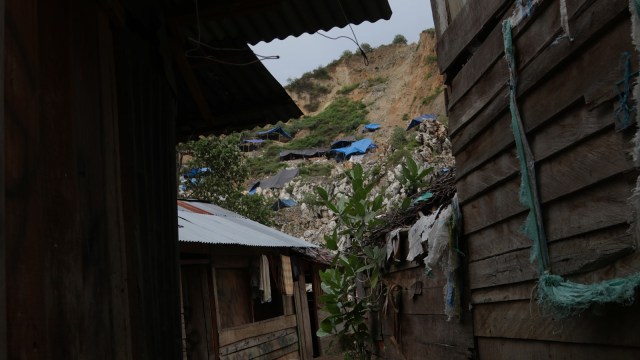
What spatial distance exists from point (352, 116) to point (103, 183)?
171 feet

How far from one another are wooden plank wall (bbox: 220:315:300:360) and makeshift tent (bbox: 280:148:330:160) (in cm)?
3384

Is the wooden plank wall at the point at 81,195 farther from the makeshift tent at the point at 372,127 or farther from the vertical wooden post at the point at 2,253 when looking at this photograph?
the makeshift tent at the point at 372,127

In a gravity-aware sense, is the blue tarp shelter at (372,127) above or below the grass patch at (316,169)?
above

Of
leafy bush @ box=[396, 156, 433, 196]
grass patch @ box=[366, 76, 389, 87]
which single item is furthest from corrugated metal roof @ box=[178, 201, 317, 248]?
grass patch @ box=[366, 76, 389, 87]

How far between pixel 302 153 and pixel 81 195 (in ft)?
148

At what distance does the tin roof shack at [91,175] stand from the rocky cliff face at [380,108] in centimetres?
1497

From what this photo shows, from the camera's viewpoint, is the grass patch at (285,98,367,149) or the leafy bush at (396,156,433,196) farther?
the grass patch at (285,98,367,149)

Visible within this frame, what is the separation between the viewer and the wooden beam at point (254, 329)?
31.4ft

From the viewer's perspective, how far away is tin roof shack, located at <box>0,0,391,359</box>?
126cm

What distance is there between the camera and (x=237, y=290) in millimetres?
10641

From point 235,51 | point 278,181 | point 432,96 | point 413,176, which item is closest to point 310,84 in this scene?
point 432,96

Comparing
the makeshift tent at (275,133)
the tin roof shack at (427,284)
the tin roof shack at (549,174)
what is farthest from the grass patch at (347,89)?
the tin roof shack at (549,174)

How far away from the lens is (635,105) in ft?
6.21

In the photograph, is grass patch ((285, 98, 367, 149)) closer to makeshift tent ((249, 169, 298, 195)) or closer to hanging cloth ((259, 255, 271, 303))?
makeshift tent ((249, 169, 298, 195))
